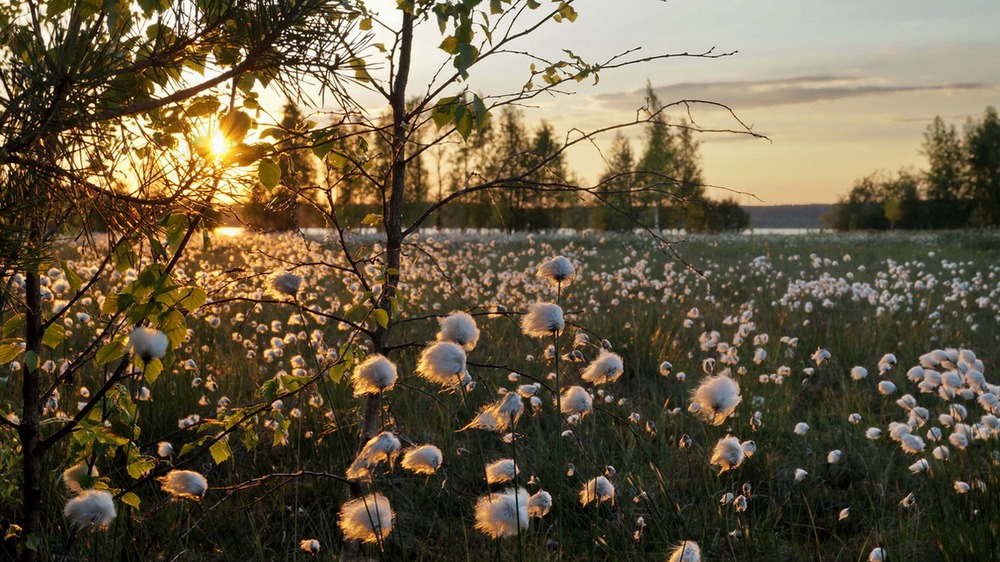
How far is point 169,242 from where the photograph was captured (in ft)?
8.09

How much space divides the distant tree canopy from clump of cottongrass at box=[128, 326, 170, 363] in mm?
78097

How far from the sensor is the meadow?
9.66 ft

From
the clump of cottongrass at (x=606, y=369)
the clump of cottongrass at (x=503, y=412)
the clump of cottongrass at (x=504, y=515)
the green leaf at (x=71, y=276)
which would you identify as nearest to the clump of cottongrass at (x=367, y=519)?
the clump of cottongrass at (x=504, y=515)

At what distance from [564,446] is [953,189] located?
81594 millimetres

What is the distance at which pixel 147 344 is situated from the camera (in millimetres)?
2146

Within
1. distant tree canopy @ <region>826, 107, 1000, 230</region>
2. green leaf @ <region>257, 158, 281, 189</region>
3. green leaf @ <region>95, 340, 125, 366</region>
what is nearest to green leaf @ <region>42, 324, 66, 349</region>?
green leaf @ <region>95, 340, 125, 366</region>

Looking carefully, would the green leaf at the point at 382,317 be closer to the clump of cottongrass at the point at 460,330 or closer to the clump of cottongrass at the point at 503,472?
the clump of cottongrass at the point at 460,330

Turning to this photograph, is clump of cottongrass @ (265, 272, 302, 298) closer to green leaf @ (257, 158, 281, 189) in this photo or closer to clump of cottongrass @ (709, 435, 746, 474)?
green leaf @ (257, 158, 281, 189)

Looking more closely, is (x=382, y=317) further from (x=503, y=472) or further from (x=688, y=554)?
(x=688, y=554)

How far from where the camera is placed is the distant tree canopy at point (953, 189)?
229ft

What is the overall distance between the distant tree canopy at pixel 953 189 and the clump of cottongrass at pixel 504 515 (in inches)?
3051

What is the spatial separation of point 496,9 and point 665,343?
458 centimetres

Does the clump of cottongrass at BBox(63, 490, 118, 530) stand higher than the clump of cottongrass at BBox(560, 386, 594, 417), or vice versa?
the clump of cottongrass at BBox(560, 386, 594, 417)

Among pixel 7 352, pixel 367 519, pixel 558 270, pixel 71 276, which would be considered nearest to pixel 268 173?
pixel 71 276
